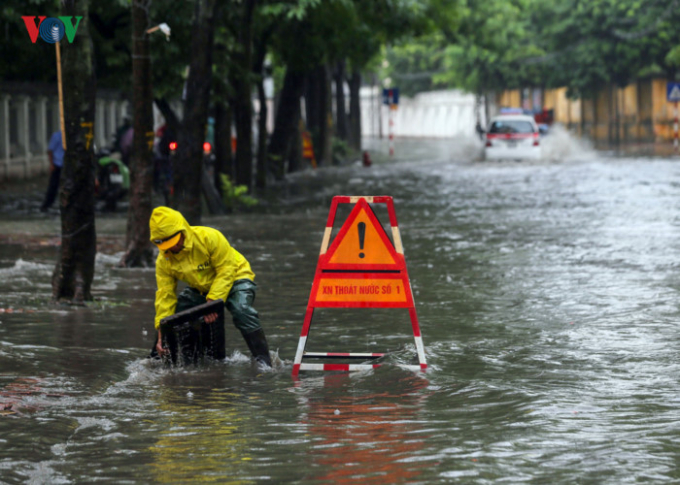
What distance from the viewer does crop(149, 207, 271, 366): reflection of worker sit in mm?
8453

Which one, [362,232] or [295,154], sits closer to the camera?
[362,232]

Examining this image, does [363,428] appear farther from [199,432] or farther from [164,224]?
[164,224]

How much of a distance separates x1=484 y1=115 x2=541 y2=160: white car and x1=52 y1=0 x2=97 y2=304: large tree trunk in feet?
96.6

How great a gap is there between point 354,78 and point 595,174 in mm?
20392

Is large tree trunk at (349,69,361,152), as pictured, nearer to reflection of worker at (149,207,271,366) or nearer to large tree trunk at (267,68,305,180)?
large tree trunk at (267,68,305,180)

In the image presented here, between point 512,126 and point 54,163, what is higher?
point 512,126

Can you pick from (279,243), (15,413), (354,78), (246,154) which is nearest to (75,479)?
(15,413)

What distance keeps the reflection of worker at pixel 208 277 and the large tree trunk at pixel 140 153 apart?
221 inches

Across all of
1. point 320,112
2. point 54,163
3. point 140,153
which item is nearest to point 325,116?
point 320,112

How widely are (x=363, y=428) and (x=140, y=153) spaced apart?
8.03 m

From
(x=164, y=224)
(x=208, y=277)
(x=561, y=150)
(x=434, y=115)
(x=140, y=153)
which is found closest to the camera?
(x=164, y=224)

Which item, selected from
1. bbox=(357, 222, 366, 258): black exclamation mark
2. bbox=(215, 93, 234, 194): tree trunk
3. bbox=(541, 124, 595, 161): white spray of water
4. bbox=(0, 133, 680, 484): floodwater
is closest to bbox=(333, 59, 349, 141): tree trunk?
bbox=(541, 124, 595, 161): white spray of water

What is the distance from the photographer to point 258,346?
8695 mm

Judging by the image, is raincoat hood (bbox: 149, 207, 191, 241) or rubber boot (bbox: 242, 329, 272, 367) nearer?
raincoat hood (bbox: 149, 207, 191, 241)
